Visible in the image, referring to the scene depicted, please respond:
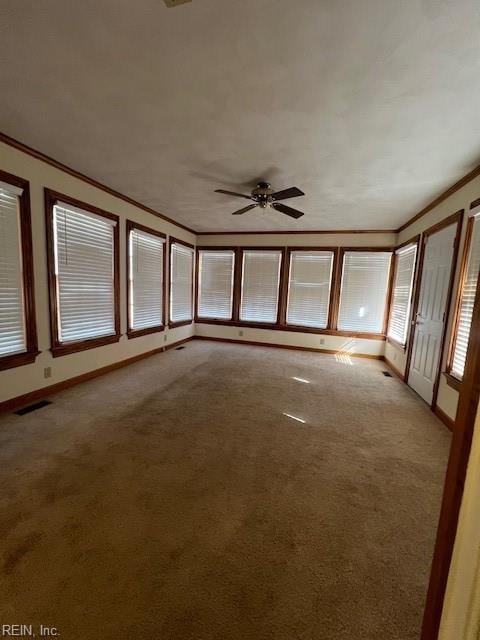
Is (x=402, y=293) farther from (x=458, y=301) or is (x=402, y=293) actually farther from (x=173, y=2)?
(x=173, y=2)

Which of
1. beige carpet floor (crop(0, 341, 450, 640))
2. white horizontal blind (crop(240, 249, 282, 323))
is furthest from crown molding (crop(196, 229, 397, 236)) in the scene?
beige carpet floor (crop(0, 341, 450, 640))

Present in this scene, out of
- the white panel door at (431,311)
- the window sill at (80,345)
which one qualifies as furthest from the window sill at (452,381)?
the window sill at (80,345)

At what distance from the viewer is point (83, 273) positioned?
3541 mm

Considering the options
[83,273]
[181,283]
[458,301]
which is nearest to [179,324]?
[181,283]

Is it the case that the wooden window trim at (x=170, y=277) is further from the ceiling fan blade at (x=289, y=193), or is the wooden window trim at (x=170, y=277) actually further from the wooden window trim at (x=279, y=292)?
the ceiling fan blade at (x=289, y=193)

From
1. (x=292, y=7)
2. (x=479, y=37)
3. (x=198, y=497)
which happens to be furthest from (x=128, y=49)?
(x=198, y=497)

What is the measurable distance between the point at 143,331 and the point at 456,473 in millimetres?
4735

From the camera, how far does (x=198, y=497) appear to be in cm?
179

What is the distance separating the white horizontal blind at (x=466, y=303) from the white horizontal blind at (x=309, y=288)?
3.02 metres

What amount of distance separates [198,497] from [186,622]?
0.67 meters

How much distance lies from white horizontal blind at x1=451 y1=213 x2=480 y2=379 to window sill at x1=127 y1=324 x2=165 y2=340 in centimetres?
439

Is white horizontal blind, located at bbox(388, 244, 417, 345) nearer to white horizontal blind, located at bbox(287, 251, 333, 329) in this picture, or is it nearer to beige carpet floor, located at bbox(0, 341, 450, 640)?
white horizontal blind, located at bbox(287, 251, 333, 329)

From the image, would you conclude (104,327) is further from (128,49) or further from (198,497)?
(128,49)

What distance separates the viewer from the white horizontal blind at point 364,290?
5.50 meters
